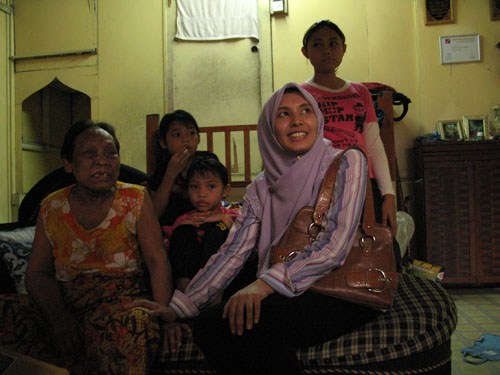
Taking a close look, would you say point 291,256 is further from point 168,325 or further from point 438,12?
point 438,12

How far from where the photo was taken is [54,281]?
128 centimetres

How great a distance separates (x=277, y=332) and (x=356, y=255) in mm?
296

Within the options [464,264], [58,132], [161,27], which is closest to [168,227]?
[464,264]

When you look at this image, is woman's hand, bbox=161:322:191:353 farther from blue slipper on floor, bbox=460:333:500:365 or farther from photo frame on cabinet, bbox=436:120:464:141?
photo frame on cabinet, bbox=436:120:464:141

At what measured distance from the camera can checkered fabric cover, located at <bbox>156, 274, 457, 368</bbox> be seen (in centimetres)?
106

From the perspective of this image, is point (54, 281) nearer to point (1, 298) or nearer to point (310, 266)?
point (1, 298)

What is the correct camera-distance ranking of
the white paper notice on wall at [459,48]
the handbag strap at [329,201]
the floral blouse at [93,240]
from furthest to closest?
the white paper notice on wall at [459,48]
the floral blouse at [93,240]
the handbag strap at [329,201]

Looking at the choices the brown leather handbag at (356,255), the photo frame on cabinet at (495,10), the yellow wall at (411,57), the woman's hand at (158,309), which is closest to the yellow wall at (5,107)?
the yellow wall at (411,57)

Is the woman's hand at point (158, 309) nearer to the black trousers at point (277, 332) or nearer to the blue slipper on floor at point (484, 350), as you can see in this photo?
the black trousers at point (277, 332)

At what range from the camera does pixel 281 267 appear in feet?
3.30

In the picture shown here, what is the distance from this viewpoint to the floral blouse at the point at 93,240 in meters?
1.29

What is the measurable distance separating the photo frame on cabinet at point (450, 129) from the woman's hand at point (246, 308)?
10.1ft

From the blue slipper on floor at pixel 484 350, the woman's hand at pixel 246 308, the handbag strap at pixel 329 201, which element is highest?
the handbag strap at pixel 329 201

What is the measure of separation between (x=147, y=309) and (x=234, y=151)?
2.86 meters
